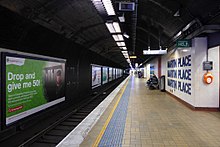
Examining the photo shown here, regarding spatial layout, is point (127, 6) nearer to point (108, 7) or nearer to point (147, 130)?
point (108, 7)

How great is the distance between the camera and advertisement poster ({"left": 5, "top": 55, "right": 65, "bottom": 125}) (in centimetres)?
412

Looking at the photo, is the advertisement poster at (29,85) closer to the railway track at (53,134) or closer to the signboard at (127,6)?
the railway track at (53,134)

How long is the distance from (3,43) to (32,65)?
1154mm

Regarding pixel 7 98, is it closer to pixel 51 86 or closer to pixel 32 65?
pixel 32 65

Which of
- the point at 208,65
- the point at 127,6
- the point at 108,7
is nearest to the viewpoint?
the point at 127,6

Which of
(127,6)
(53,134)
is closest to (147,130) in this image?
(53,134)

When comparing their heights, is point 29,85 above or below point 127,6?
below

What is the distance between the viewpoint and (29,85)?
4988 millimetres

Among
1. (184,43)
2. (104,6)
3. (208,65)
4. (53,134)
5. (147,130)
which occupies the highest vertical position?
(104,6)

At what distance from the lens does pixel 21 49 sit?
4.77m

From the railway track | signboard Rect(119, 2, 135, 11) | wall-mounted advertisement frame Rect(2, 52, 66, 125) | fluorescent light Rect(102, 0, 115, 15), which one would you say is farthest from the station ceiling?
the railway track

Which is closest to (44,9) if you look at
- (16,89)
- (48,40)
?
(48,40)

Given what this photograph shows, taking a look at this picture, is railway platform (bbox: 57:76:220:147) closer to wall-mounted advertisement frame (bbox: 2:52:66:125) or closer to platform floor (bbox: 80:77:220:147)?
platform floor (bbox: 80:77:220:147)

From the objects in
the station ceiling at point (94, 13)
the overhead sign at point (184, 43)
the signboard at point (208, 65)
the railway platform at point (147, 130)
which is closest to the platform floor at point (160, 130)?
the railway platform at point (147, 130)
